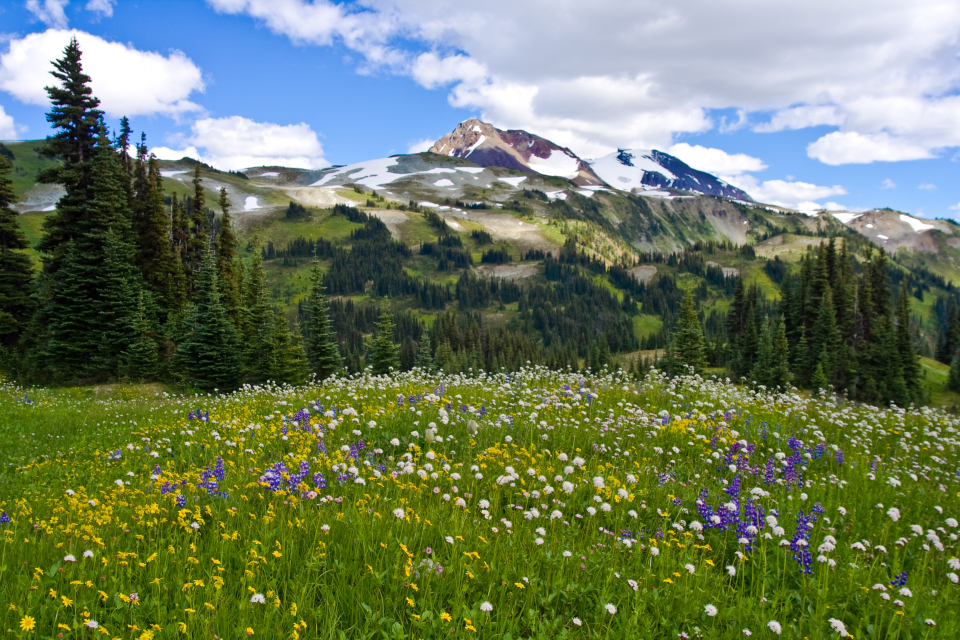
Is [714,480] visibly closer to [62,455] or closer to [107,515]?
[107,515]

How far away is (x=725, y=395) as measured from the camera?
11.8 m

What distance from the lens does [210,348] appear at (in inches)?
1489

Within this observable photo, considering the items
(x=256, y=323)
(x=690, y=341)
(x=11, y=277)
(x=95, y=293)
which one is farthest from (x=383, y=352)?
(x=690, y=341)

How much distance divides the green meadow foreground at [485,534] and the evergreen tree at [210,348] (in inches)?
1204

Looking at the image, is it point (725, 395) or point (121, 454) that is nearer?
point (121, 454)

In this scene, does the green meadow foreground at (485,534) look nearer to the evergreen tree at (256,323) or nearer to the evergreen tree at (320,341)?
the evergreen tree at (320,341)

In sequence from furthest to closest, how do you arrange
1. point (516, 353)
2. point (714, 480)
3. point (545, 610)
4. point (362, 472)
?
point (516, 353) → point (714, 480) → point (362, 472) → point (545, 610)

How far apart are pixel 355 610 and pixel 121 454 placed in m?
7.18

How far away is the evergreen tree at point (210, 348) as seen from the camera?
37.8 meters

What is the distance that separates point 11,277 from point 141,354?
10.8 metres

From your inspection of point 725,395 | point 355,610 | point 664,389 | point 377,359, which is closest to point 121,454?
point 355,610

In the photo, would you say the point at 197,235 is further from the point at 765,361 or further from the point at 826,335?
the point at 826,335

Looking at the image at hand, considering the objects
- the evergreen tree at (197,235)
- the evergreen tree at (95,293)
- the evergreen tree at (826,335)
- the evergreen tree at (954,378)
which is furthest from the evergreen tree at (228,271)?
the evergreen tree at (954,378)

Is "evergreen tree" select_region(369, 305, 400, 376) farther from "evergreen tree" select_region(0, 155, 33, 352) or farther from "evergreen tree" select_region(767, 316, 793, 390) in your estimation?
"evergreen tree" select_region(767, 316, 793, 390)
